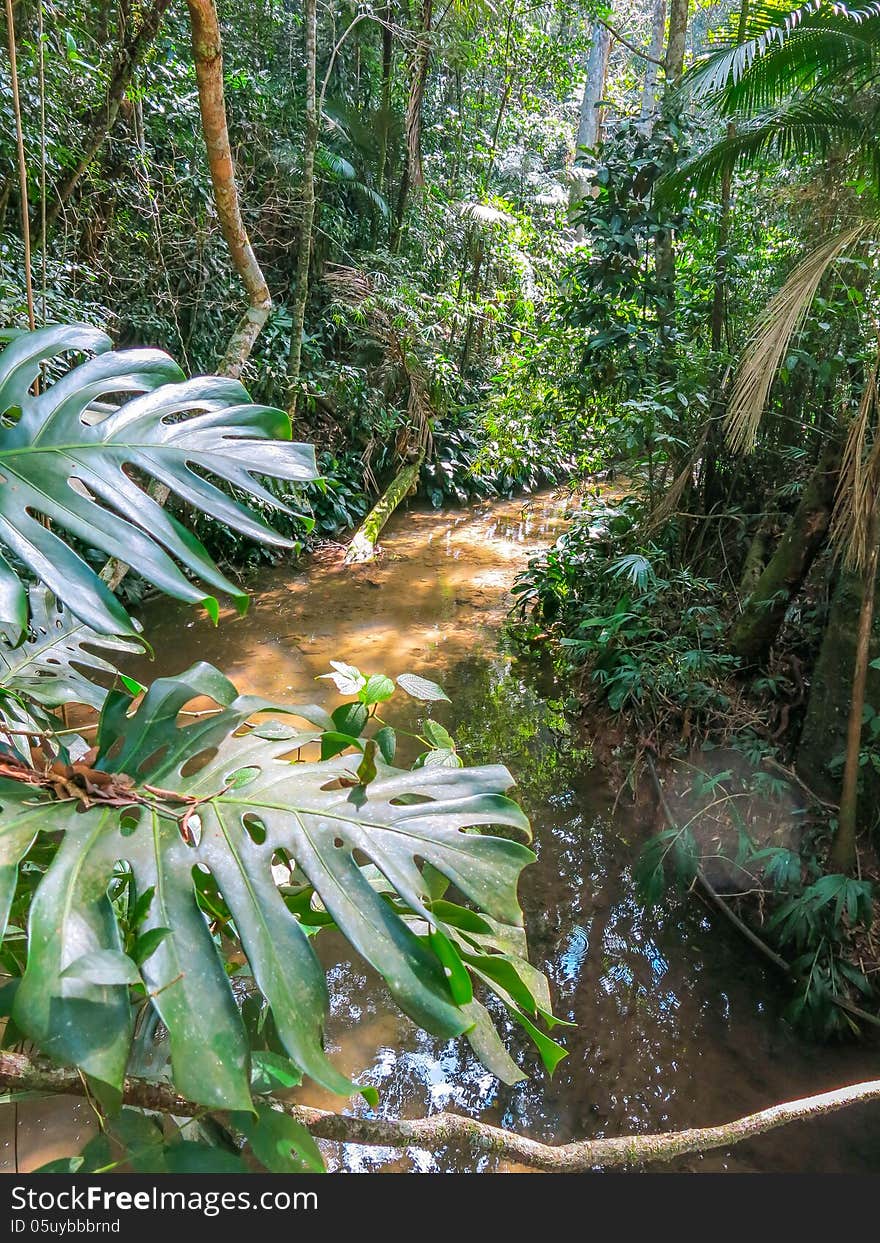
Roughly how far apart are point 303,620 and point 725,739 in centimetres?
271

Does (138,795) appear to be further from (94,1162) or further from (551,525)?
(551,525)

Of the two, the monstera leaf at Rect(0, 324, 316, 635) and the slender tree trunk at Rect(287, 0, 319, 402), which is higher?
the slender tree trunk at Rect(287, 0, 319, 402)

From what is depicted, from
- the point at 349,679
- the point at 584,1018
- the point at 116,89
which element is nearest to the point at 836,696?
the point at 584,1018

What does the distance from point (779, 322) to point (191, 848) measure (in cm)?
236

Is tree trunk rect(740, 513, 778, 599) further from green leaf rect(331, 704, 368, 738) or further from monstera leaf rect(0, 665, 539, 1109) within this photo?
monstera leaf rect(0, 665, 539, 1109)

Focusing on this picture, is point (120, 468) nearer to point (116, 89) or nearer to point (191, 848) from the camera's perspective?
point (191, 848)

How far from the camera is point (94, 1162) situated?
2.42 feet

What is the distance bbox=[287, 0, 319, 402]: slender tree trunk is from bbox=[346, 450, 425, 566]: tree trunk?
1114mm

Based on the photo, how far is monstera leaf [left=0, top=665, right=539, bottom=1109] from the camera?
593 millimetres

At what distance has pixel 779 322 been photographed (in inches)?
93.7

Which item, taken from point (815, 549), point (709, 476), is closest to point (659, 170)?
point (709, 476)

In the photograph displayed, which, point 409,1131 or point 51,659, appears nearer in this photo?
point 409,1131

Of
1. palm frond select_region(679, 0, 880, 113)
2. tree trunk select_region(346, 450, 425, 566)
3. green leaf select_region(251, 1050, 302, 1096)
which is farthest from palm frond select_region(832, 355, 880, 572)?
tree trunk select_region(346, 450, 425, 566)

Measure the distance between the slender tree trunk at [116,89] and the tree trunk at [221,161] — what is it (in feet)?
2.55
